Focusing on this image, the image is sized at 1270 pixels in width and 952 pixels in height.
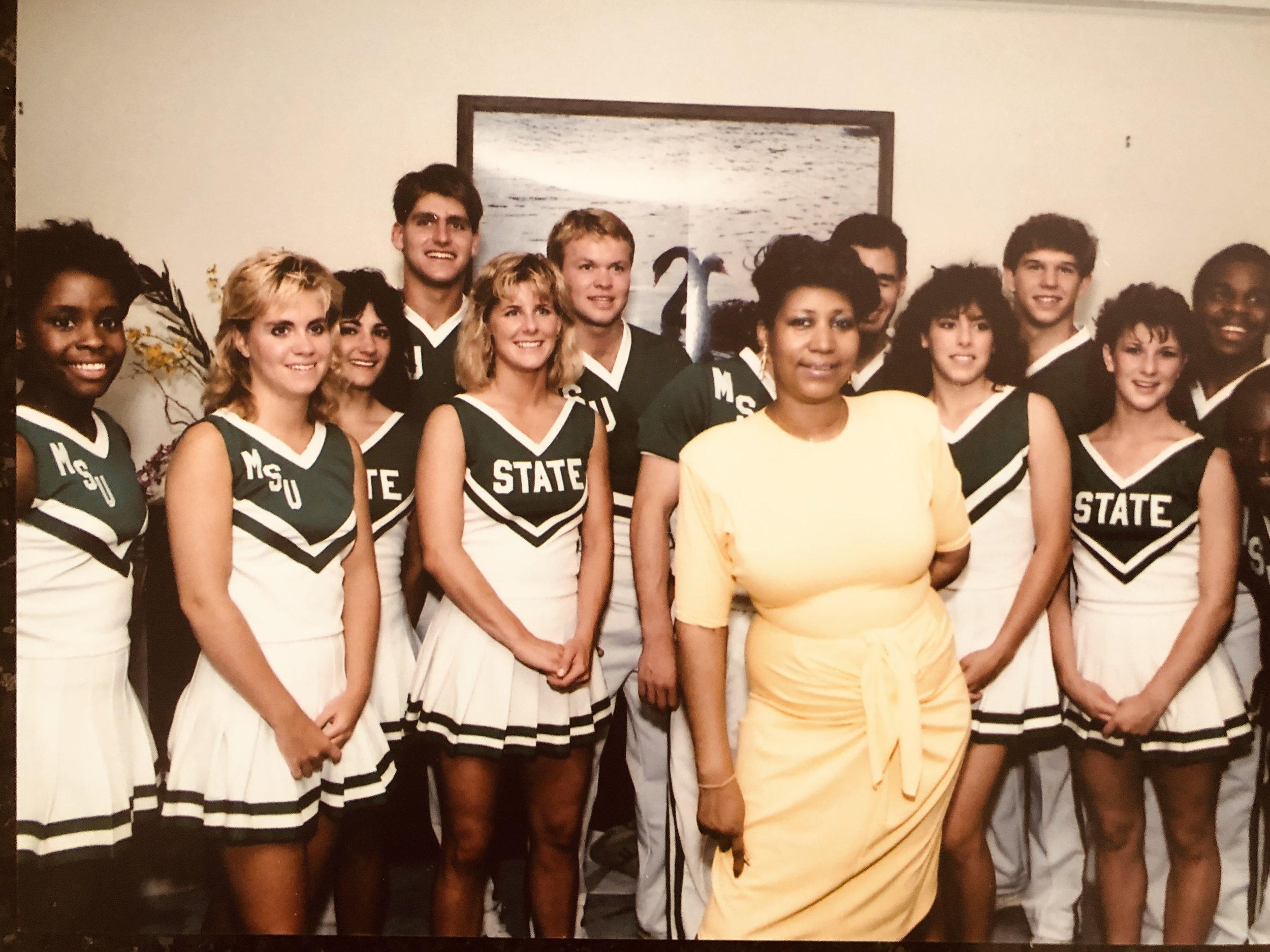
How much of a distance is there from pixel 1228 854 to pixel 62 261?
2.39 m

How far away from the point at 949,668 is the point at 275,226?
4.55ft

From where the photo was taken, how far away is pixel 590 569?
1628 mm

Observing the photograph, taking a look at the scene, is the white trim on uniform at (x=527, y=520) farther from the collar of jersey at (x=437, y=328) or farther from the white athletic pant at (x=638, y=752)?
the collar of jersey at (x=437, y=328)

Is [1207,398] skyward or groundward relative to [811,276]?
groundward

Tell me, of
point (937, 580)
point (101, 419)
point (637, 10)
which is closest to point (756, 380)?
point (937, 580)

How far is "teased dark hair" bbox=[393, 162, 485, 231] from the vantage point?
5.36 feet

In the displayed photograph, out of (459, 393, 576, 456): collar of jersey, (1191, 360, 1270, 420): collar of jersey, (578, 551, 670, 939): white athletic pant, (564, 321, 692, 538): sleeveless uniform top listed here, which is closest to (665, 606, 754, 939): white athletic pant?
(578, 551, 670, 939): white athletic pant

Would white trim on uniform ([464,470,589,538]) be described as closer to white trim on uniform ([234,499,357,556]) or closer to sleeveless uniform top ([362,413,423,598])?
sleeveless uniform top ([362,413,423,598])

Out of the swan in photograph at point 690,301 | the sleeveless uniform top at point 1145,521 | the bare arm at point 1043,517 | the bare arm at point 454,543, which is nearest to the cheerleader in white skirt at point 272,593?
the bare arm at point 454,543

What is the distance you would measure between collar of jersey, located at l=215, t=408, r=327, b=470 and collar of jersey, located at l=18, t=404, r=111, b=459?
21 cm

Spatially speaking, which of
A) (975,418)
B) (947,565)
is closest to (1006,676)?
(947,565)

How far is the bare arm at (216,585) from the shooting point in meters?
1.52

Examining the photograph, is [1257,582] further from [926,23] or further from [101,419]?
[101,419]

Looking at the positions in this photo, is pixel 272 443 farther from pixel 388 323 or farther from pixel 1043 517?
pixel 1043 517
